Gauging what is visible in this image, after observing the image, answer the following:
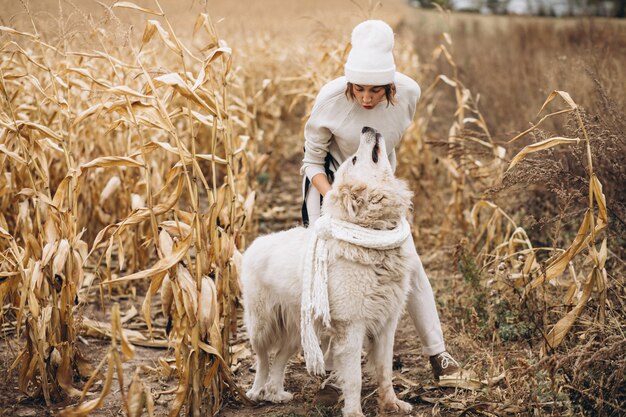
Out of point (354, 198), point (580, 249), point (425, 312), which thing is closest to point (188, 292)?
point (354, 198)

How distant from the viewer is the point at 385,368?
338 centimetres

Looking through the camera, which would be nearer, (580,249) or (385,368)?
(580,249)

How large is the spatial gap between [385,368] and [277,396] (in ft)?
2.25

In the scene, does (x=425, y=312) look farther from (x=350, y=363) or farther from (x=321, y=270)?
(x=321, y=270)

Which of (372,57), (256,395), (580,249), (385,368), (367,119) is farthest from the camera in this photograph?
(256,395)

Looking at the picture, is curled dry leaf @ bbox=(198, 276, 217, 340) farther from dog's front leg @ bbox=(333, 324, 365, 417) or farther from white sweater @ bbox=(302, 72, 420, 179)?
white sweater @ bbox=(302, 72, 420, 179)

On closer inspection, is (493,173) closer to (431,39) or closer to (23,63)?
(23,63)

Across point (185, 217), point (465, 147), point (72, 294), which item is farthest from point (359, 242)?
point (465, 147)

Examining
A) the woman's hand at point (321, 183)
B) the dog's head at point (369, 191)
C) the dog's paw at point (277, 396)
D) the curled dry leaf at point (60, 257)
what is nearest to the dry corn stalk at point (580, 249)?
the dog's head at point (369, 191)

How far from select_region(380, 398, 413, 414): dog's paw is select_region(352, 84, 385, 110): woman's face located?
5.25 ft

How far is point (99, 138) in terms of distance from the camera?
596cm

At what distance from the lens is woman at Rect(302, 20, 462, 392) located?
328 cm

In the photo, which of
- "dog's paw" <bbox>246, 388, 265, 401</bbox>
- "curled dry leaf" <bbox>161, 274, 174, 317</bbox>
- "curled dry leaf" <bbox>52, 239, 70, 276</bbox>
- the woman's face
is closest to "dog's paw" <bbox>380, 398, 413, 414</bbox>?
"dog's paw" <bbox>246, 388, 265, 401</bbox>

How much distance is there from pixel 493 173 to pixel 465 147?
0.47 metres
